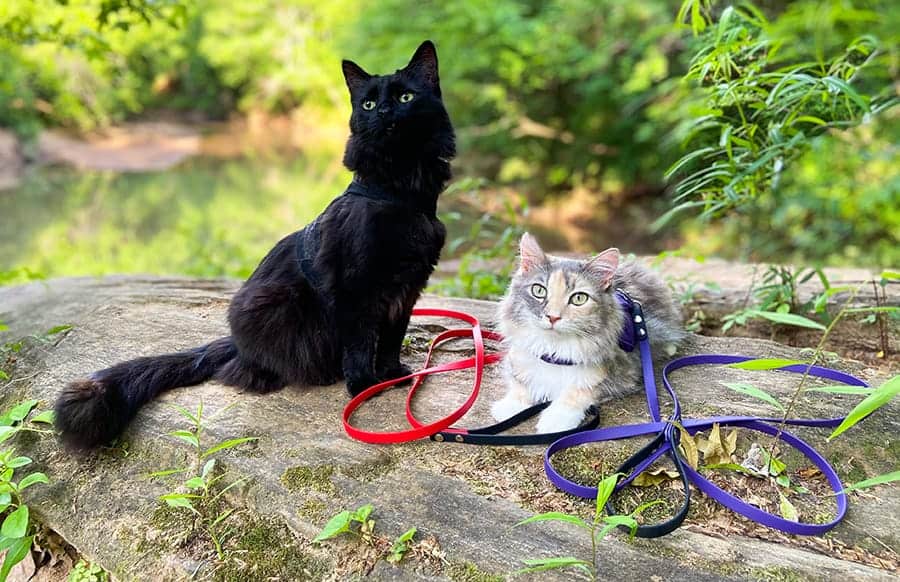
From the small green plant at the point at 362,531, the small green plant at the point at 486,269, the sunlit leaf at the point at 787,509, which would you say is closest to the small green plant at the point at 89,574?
the small green plant at the point at 362,531

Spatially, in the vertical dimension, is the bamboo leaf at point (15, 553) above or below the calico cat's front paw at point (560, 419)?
below

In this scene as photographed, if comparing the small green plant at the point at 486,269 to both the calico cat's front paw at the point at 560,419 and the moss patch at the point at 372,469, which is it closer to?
the calico cat's front paw at the point at 560,419

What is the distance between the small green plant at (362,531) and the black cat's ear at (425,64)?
5.00ft

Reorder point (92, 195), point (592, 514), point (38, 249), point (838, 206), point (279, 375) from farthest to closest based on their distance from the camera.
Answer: point (92, 195) < point (38, 249) < point (838, 206) < point (279, 375) < point (592, 514)

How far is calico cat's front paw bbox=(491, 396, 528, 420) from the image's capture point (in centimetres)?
197

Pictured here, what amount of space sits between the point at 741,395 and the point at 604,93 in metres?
9.33

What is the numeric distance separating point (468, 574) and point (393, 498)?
33 centimetres

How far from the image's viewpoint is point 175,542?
1.60 meters

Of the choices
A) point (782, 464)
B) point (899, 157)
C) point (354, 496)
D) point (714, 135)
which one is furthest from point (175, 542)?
point (899, 157)

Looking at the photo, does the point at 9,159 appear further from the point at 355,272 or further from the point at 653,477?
the point at 653,477

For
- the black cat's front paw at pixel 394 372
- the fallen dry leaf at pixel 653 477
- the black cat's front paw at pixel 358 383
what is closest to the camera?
the fallen dry leaf at pixel 653 477

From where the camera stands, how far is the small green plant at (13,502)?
162 centimetres

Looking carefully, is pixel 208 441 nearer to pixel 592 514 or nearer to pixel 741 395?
pixel 592 514

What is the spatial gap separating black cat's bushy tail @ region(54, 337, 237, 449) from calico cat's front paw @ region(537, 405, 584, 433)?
122 centimetres
